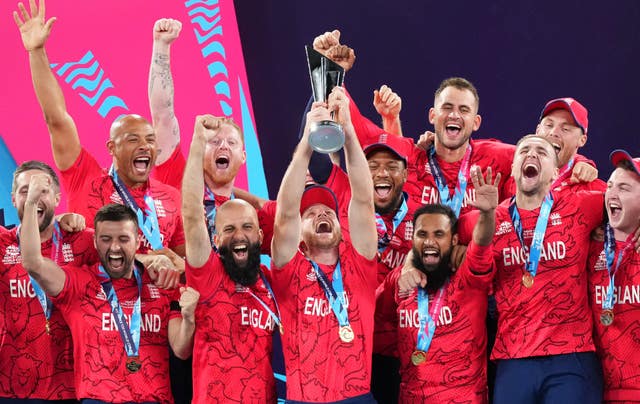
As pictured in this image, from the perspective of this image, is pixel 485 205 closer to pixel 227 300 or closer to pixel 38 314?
pixel 227 300

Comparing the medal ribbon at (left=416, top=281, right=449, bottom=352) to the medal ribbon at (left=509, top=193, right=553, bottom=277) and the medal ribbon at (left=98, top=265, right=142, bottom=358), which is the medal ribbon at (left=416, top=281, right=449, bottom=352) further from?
the medal ribbon at (left=98, top=265, right=142, bottom=358)

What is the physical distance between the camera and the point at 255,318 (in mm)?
5113

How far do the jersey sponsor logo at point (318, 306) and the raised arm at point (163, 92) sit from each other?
1424mm

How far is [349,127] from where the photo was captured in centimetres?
480

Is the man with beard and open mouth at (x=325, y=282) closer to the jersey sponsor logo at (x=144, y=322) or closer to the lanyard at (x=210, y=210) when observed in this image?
the lanyard at (x=210, y=210)

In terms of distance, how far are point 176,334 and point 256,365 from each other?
0.38m

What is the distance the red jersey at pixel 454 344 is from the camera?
505cm

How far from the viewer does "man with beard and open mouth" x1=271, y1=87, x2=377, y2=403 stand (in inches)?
193

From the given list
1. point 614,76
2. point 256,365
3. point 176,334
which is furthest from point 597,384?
point 614,76

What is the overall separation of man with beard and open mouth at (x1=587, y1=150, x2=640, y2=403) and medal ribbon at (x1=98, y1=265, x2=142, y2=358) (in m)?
1.98

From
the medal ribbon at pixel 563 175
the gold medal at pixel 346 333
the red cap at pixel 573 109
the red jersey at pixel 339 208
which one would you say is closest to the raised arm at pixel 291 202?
the gold medal at pixel 346 333

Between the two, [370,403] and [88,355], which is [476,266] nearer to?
[370,403]

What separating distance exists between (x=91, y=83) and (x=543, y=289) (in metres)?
3.60

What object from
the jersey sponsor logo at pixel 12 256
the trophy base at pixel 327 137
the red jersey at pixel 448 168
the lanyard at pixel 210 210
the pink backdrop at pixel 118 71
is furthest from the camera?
the pink backdrop at pixel 118 71
